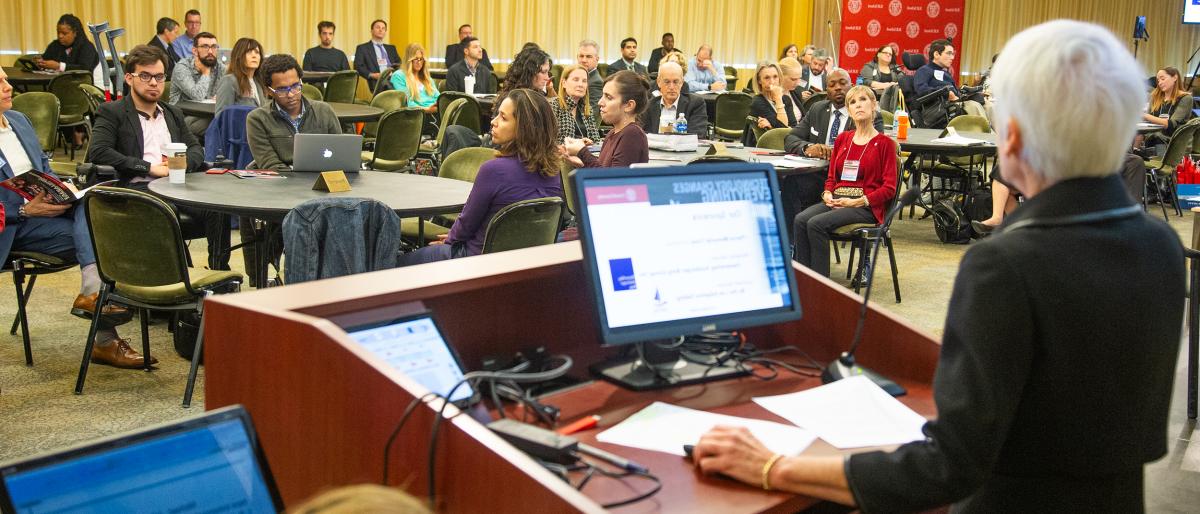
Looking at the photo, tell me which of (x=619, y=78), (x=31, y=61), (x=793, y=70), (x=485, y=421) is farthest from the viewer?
(x=31, y=61)

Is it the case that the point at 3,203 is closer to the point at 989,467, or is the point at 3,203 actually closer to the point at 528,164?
the point at 528,164

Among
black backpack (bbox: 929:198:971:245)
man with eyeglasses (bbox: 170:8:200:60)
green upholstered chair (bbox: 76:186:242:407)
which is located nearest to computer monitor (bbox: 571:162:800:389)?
green upholstered chair (bbox: 76:186:242:407)

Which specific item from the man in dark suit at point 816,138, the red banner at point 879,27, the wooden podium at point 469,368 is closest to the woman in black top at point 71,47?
the man in dark suit at point 816,138

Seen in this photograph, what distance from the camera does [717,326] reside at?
78.3 inches

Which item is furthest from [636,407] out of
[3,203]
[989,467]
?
[3,203]

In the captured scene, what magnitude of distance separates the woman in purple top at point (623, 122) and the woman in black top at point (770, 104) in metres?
2.86

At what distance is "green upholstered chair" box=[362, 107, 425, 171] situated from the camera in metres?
6.75

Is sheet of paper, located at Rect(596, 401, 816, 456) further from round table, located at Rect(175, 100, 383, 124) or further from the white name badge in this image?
round table, located at Rect(175, 100, 383, 124)

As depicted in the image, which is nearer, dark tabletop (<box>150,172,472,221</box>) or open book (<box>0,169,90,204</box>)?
dark tabletop (<box>150,172,472,221</box>)

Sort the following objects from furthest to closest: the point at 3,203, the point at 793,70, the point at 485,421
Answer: the point at 793,70
the point at 3,203
the point at 485,421

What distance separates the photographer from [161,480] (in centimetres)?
136

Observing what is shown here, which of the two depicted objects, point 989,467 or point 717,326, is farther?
point 717,326

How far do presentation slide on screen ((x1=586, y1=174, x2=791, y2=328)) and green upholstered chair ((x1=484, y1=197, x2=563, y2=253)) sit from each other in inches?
72.8

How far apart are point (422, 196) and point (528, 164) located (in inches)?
19.5
